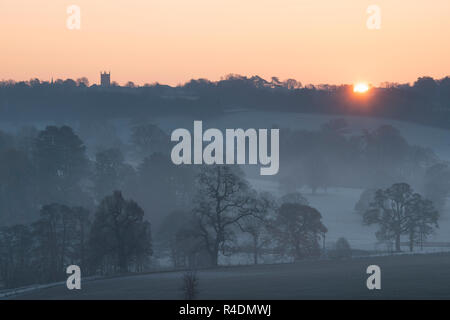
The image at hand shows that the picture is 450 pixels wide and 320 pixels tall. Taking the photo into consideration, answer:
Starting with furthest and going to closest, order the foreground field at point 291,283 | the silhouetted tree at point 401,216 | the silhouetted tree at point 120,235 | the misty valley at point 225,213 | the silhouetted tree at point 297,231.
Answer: the silhouetted tree at point 401,216 < the silhouetted tree at point 297,231 < the silhouetted tree at point 120,235 < the misty valley at point 225,213 < the foreground field at point 291,283

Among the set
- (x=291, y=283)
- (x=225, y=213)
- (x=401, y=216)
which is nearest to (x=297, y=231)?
(x=225, y=213)

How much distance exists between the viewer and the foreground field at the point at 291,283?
46.0 metres

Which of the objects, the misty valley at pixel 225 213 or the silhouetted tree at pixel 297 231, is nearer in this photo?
the misty valley at pixel 225 213

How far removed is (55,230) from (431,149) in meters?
108

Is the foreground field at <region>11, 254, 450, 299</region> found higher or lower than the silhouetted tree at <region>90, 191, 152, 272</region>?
lower

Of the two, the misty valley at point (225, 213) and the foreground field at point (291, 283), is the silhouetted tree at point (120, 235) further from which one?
the foreground field at point (291, 283)

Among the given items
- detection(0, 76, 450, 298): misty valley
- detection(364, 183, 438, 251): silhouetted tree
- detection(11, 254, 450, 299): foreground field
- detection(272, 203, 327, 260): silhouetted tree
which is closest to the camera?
detection(11, 254, 450, 299): foreground field

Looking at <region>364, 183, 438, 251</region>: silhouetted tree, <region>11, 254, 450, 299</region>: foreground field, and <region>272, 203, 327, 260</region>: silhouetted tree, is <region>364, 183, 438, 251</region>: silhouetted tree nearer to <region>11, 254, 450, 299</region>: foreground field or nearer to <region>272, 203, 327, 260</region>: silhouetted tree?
<region>272, 203, 327, 260</region>: silhouetted tree

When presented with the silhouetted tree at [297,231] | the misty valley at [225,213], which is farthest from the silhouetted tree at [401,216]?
the silhouetted tree at [297,231]

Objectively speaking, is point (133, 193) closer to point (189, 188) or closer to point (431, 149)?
point (189, 188)

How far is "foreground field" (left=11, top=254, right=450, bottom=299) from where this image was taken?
46000 mm

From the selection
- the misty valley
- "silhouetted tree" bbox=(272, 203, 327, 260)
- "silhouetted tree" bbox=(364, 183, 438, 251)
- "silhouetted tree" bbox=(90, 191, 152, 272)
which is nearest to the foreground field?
the misty valley

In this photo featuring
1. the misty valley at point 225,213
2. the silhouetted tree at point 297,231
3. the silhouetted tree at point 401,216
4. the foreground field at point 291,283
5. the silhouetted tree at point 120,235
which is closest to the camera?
the foreground field at point 291,283

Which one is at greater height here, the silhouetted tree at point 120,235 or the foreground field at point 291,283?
the silhouetted tree at point 120,235
